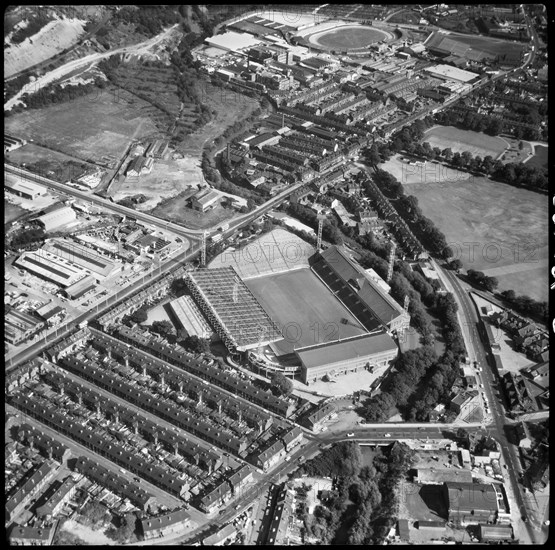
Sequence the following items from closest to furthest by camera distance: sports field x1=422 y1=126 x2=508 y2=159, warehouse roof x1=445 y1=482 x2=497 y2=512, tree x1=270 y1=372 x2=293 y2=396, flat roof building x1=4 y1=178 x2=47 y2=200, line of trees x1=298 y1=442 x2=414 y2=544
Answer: line of trees x1=298 y1=442 x2=414 y2=544, warehouse roof x1=445 y1=482 x2=497 y2=512, tree x1=270 y1=372 x2=293 y2=396, flat roof building x1=4 y1=178 x2=47 y2=200, sports field x1=422 y1=126 x2=508 y2=159

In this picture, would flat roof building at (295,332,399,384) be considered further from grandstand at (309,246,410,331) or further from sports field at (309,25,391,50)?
sports field at (309,25,391,50)

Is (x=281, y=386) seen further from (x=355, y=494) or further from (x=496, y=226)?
(x=496, y=226)

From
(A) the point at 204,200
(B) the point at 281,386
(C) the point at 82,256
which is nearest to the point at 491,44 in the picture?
(A) the point at 204,200

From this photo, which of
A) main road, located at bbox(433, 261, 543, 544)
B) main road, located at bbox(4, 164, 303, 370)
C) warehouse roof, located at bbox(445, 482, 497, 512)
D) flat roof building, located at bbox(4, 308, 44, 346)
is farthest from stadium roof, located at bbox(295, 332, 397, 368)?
flat roof building, located at bbox(4, 308, 44, 346)

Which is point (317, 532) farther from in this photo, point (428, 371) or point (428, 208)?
point (428, 208)

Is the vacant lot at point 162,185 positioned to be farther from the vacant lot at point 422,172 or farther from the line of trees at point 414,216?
the vacant lot at point 422,172
